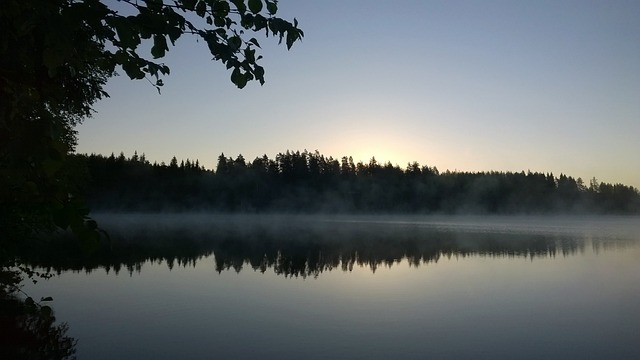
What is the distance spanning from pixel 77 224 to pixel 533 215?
168727mm

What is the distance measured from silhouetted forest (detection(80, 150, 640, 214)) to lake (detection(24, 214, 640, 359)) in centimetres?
9924

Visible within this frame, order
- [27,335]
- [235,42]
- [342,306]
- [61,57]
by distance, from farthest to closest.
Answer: [342,306] → [27,335] → [235,42] → [61,57]

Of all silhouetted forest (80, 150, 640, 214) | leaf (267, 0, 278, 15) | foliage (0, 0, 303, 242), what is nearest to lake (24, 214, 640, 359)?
foliage (0, 0, 303, 242)

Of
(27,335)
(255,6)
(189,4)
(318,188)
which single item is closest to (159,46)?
(189,4)

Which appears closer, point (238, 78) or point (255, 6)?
point (255, 6)

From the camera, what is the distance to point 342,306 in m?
18.0

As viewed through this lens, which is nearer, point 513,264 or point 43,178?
point 43,178

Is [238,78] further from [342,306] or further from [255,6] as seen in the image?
[342,306]

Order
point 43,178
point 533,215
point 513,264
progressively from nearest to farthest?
point 43,178 → point 513,264 → point 533,215

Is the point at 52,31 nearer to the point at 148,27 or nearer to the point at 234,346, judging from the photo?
the point at 148,27

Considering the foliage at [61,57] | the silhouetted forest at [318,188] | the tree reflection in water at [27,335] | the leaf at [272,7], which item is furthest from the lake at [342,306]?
the silhouetted forest at [318,188]

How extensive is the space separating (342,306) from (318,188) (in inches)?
5105

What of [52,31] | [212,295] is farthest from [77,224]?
[212,295]

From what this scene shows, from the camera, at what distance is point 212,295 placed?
786 inches
